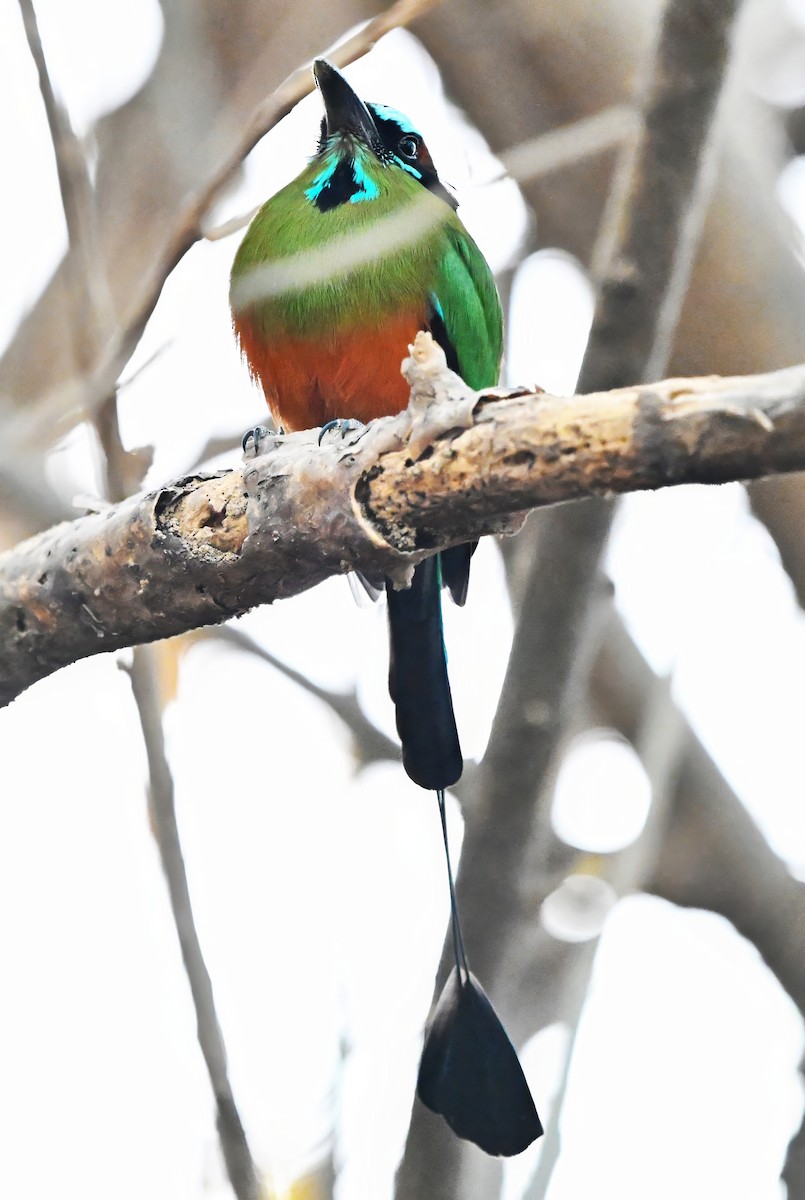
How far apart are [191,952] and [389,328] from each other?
4.10 ft

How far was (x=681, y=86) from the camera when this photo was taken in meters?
2.38

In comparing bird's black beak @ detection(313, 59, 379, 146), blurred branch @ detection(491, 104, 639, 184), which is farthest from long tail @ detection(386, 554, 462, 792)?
bird's black beak @ detection(313, 59, 379, 146)

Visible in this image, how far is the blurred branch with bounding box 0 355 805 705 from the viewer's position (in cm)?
137

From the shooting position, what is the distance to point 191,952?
2.09 metres

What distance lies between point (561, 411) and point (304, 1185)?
156cm

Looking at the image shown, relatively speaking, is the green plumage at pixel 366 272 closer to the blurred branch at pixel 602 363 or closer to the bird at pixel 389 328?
the bird at pixel 389 328

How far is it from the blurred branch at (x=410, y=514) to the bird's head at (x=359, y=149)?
943mm

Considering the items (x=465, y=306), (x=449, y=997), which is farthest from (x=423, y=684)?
(x=465, y=306)

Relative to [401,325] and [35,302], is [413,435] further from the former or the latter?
[35,302]

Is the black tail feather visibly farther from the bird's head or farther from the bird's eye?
the bird's eye

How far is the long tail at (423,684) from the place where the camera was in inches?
96.7

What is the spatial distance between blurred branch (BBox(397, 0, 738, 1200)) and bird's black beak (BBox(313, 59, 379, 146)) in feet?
2.50

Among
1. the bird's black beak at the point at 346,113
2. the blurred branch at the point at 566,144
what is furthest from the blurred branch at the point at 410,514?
the bird's black beak at the point at 346,113

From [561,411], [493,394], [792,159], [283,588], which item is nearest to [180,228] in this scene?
[283,588]
